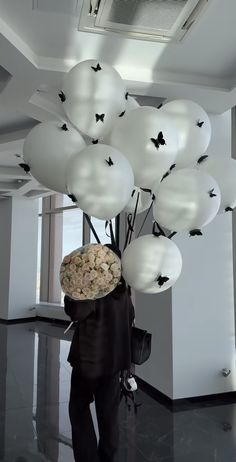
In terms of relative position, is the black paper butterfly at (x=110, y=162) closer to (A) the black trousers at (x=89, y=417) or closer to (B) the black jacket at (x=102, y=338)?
(B) the black jacket at (x=102, y=338)

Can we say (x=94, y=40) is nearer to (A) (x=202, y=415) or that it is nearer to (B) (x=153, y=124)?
(B) (x=153, y=124)

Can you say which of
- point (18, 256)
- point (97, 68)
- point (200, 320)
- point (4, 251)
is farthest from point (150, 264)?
point (4, 251)

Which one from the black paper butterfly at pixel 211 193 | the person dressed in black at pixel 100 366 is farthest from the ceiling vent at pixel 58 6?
the person dressed in black at pixel 100 366

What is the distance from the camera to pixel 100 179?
150 cm

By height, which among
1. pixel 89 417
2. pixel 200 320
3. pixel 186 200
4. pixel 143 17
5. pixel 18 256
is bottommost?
pixel 89 417

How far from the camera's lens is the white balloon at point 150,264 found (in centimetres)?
162

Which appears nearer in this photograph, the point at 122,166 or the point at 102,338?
the point at 122,166

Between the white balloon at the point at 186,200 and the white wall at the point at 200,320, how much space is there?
160cm

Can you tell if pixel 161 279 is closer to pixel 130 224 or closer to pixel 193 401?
pixel 130 224

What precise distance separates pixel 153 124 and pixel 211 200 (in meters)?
0.43

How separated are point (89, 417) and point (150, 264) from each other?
36.3 inches

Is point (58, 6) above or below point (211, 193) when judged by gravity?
above

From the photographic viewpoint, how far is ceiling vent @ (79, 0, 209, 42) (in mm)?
2037

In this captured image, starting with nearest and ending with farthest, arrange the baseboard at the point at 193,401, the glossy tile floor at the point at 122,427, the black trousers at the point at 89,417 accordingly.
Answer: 1. the black trousers at the point at 89,417
2. the glossy tile floor at the point at 122,427
3. the baseboard at the point at 193,401
